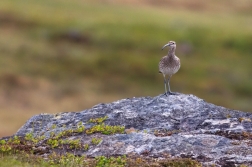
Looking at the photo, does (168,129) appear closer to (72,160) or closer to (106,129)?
(106,129)

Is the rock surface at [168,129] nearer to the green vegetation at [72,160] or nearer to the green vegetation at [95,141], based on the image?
the green vegetation at [95,141]

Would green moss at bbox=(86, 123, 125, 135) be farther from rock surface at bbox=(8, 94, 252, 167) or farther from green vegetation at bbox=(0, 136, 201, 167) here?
green vegetation at bbox=(0, 136, 201, 167)

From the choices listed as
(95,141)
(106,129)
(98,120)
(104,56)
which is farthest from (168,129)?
(104,56)

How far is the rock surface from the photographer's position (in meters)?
13.3

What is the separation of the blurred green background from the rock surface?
83.0 ft

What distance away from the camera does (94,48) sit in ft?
172

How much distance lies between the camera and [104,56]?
51.6 metres

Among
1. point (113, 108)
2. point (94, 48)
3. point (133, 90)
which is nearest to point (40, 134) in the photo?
point (113, 108)

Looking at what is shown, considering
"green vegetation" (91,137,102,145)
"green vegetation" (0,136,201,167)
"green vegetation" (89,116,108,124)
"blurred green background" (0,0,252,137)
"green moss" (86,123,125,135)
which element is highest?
"blurred green background" (0,0,252,137)

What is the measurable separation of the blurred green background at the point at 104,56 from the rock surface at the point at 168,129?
2530 cm

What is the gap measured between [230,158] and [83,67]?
125 feet

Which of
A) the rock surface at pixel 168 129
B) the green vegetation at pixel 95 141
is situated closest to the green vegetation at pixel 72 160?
the green vegetation at pixel 95 141

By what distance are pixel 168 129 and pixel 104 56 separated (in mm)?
36799

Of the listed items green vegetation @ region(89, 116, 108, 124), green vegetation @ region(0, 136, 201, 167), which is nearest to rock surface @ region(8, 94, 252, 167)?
green vegetation @ region(89, 116, 108, 124)
